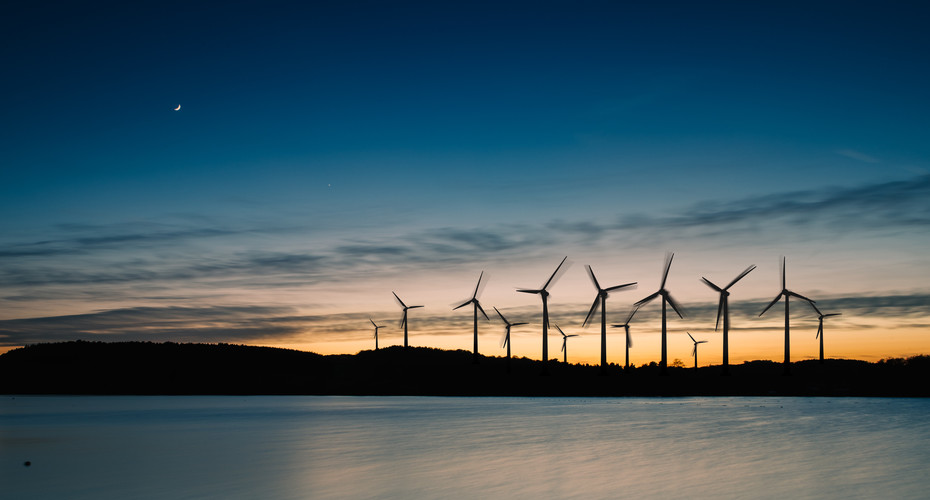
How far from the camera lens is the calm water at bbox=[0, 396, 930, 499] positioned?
31.6m

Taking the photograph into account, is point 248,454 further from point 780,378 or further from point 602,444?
point 780,378

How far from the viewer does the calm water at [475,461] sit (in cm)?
3156

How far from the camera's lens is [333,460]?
42719 mm

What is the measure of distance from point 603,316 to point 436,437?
98675 millimetres

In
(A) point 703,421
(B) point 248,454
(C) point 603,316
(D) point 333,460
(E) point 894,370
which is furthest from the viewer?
(E) point 894,370

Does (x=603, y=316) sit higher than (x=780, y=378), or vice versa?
(x=603, y=316)

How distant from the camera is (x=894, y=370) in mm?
188000

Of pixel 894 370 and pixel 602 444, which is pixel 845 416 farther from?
pixel 894 370

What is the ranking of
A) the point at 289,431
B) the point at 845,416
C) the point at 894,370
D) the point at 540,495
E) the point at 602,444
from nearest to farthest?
the point at 540,495
the point at 602,444
the point at 289,431
the point at 845,416
the point at 894,370

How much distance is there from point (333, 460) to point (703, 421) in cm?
4612

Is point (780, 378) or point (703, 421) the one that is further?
point (780, 378)

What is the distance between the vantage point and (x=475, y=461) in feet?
138

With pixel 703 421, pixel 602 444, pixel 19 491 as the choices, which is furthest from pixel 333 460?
pixel 703 421

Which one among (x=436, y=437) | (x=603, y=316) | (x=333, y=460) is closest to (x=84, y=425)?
(x=436, y=437)
